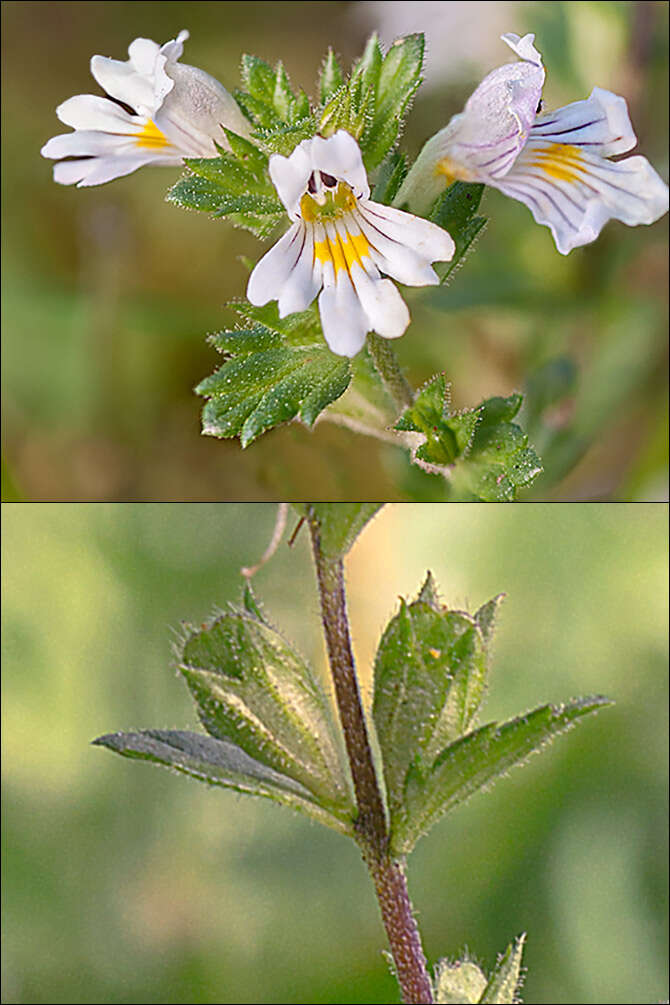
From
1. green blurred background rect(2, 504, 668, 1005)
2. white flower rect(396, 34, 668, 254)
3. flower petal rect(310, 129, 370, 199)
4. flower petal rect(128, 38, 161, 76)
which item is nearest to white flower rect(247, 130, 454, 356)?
flower petal rect(310, 129, 370, 199)

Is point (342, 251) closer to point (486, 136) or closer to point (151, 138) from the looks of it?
A: point (486, 136)

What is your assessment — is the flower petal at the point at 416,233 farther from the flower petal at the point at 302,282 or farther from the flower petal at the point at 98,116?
the flower petal at the point at 98,116

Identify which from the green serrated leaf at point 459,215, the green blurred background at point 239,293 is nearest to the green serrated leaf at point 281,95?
the green serrated leaf at point 459,215

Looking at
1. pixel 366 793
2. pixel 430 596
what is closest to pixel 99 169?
pixel 430 596

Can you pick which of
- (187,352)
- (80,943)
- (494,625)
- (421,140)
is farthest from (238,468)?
(494,625)

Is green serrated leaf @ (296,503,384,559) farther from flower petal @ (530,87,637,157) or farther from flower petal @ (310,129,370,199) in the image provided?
flower petal @ (530,87,637,157)

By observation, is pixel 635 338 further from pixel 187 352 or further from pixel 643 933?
pixel 643 933
